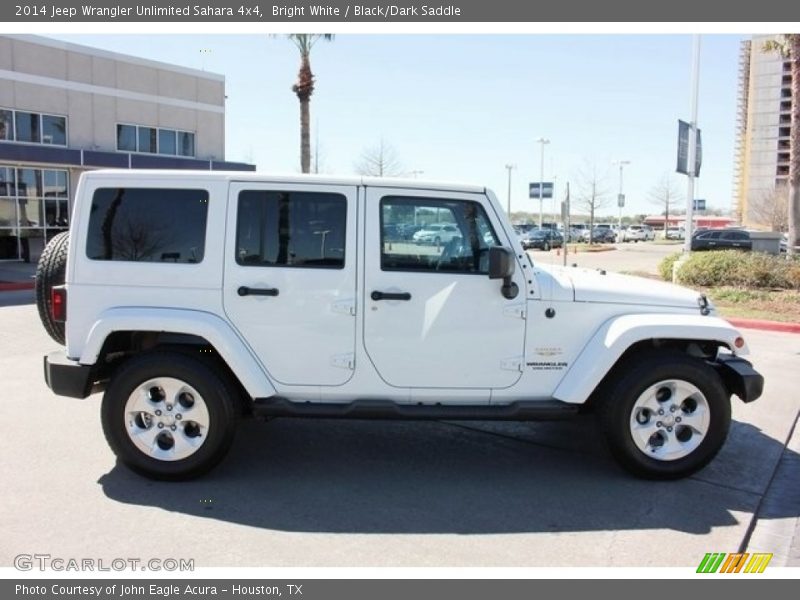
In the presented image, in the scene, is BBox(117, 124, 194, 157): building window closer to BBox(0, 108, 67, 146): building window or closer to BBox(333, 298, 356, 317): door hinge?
BBox(0, 108, 67, 146): building window

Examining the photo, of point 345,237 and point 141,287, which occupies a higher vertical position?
point 345,237

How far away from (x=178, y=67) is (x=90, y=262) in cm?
2505

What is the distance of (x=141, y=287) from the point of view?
459 centimetres

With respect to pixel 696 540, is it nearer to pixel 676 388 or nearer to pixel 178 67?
pixel 676 388

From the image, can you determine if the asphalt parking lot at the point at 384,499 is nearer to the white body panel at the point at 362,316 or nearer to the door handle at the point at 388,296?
the white body panel at the point at 362,316

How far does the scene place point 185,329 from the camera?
4496mm

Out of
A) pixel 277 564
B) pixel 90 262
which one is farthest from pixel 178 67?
pixel 277 564

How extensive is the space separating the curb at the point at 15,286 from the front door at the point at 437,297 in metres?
14.5

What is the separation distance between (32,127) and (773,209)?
232 feet

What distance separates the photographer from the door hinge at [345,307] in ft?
15.1

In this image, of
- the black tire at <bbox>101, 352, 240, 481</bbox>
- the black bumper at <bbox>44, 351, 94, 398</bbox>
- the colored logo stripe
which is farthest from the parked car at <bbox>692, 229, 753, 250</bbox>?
the black bumper at <bbox>44, 351, 94, 398</bbox>

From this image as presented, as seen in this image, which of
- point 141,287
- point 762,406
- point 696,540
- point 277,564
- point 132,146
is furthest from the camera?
point 132,146

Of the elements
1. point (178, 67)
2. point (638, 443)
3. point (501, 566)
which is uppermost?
Result: point (178, 67)

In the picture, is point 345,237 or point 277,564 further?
point 345,237
